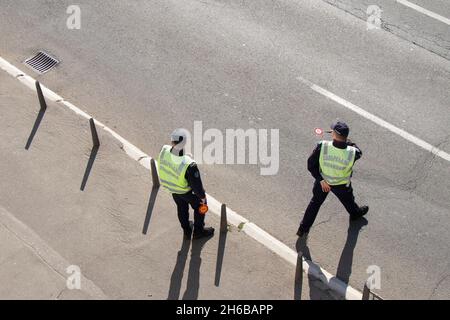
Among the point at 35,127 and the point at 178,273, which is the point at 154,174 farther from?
the point at 35,127

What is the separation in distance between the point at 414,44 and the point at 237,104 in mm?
3951

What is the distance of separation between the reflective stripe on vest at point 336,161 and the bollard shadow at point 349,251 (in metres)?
1.10

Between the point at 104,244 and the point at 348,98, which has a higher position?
the point at 348,98

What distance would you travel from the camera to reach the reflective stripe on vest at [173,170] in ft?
A: 28.4

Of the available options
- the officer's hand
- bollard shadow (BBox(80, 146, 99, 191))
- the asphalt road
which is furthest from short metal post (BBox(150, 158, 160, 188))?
the officer's hand

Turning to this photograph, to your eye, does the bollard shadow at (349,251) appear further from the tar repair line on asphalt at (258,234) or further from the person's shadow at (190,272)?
the person's shadow at (190,272)

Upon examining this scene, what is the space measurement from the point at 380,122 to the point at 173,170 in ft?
14.8

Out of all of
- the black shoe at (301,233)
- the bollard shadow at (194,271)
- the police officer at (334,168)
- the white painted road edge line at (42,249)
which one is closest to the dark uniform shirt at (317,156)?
the police officer at (334,168)

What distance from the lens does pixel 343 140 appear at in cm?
899

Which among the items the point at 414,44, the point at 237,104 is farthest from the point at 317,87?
the point at 414,44

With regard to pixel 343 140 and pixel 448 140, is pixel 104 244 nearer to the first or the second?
pixel 343 140

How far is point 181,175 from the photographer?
8.72m

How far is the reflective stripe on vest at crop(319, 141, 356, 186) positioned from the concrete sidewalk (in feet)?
4.75
